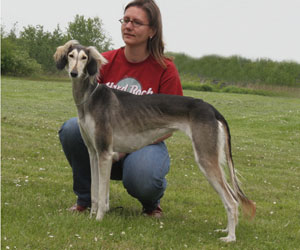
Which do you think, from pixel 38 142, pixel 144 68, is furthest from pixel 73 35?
pixel 144 68

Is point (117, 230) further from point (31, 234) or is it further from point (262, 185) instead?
point (262, 185)

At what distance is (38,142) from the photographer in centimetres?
1150

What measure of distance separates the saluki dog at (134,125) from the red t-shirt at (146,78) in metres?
0.50

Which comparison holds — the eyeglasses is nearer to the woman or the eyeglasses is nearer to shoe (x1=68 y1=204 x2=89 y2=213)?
the woman

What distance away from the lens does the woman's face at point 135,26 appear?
571cm

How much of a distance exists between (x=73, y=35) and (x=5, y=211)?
72.7 m

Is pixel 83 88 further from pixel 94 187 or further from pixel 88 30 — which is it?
pixel 88 30

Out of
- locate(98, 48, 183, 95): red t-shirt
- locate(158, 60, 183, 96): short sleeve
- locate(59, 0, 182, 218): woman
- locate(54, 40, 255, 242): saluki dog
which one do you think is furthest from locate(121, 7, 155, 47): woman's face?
locate(54, 40, 255, 242): saluki dog

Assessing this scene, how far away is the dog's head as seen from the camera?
16.1ft

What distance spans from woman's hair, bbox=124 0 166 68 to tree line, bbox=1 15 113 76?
5160 cm

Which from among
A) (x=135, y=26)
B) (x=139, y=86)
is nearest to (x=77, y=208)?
(x=139, y=86)

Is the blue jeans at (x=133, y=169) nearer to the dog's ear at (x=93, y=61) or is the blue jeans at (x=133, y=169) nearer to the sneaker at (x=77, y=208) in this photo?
the sneaker at (x=77, y=208)

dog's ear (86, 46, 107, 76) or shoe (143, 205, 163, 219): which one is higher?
dog's ear (86, 46, 107, 76)

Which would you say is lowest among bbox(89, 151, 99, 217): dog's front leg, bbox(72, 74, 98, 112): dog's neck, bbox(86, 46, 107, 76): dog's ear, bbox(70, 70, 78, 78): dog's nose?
bbox(89, 151, 99, 217): dog's front leg
